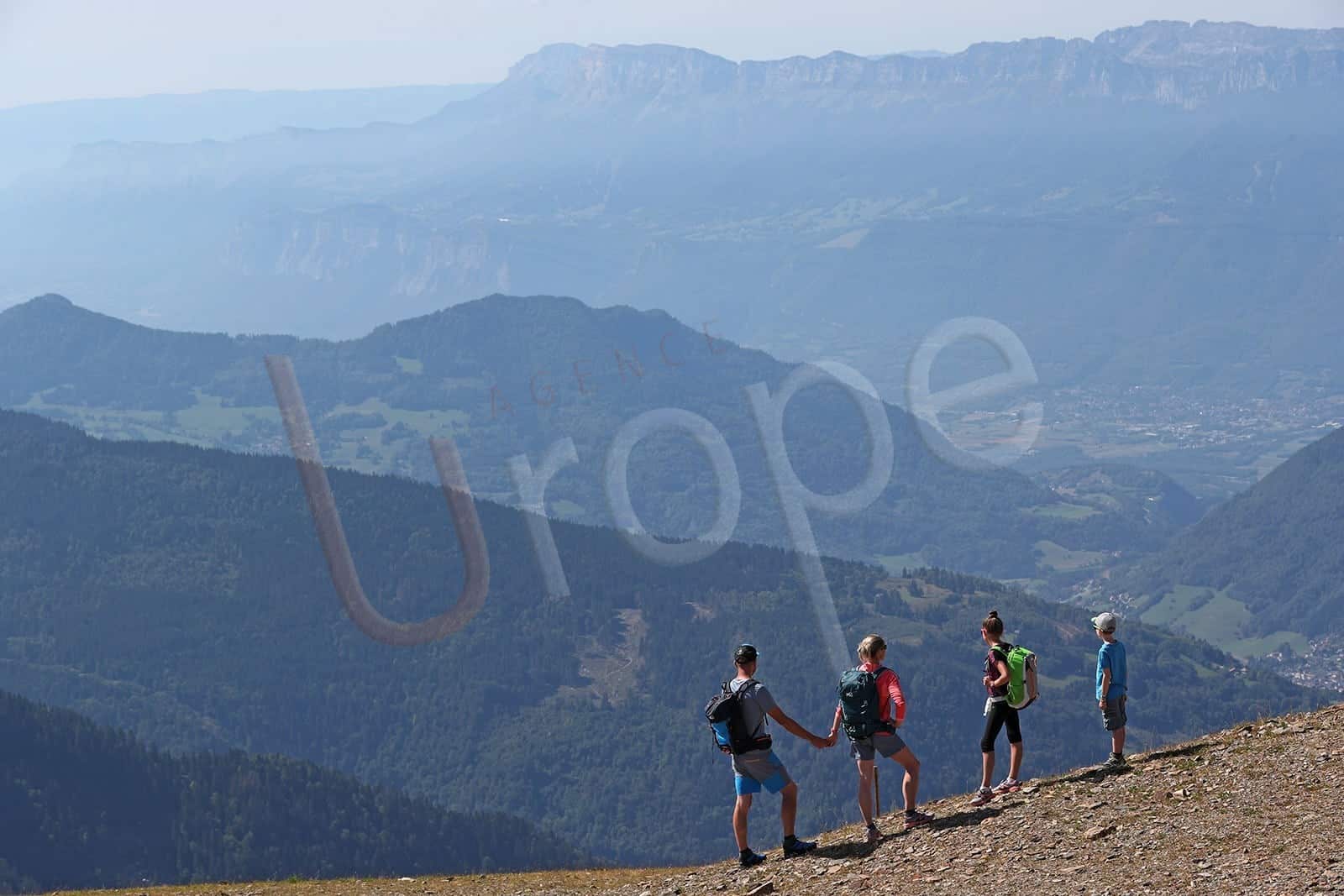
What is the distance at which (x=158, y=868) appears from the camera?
177000mm

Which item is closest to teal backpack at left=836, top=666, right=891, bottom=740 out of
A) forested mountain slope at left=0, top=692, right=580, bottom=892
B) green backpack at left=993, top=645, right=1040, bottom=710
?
green backpack at left=993, top=645, right=1040, bottom=710

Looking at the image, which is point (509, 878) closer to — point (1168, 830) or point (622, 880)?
point (622, 880)

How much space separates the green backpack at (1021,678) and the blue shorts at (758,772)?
12.1 ft

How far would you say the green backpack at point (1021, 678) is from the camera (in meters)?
24.3

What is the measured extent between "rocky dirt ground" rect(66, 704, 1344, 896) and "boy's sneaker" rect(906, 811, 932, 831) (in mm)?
240

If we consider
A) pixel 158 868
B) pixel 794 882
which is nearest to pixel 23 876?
pixel 158 868

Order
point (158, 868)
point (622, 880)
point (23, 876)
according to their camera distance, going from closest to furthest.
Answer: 1. point (622, 880)
2. point (23, 876)
3. point (158, 868)

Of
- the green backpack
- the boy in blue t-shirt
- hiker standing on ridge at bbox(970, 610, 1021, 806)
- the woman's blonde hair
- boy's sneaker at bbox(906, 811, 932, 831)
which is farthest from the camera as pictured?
boy's sneaker at bbox(906, 811, 932, 831)

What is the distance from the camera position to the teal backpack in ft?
79.3

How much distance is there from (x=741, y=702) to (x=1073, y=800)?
5617 mm

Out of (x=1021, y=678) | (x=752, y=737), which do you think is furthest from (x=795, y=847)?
(x=1021, y=678)

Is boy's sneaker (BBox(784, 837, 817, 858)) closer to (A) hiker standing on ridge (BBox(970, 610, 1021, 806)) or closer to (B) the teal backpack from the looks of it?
(B) the teal backpack

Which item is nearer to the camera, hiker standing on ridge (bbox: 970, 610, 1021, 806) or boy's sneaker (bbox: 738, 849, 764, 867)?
hiker standing on ridge (bbox: 970, 610, 1021, 806)

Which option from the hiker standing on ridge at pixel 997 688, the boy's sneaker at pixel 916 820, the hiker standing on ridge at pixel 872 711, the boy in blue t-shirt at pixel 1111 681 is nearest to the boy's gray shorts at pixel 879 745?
the hiker standing on ridge at pixel 872 711
